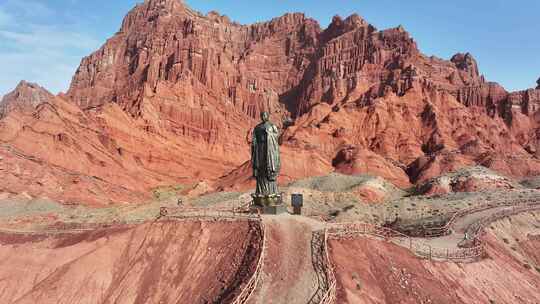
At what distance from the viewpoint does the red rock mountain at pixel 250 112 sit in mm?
73812

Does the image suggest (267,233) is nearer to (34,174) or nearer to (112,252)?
(112,252)

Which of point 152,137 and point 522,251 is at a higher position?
point 152,137

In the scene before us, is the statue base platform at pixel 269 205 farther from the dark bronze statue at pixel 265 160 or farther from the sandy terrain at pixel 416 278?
the sandy terrain at pixel 416 278

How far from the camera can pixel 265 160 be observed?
→ 23094mm

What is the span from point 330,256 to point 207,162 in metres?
85.2

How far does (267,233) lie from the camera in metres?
20.1

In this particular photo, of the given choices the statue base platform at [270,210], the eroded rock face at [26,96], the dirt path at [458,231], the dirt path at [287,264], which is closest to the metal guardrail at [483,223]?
the dirt path at [458,231]

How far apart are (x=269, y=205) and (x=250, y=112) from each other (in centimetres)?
12465

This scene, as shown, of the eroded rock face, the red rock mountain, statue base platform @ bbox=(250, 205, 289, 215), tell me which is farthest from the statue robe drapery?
the eroded rock face

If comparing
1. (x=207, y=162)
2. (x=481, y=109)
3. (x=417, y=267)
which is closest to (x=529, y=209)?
(x=417, y=267)

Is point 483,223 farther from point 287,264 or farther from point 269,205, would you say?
point 287,264

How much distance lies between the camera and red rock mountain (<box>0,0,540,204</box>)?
7381 centimetres

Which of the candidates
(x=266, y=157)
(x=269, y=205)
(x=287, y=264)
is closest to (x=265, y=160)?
(x=266, y=157)

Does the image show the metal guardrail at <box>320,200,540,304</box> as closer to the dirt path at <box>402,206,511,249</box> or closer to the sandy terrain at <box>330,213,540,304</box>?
the sandy terrain at <box>330,213,540,304</box>
